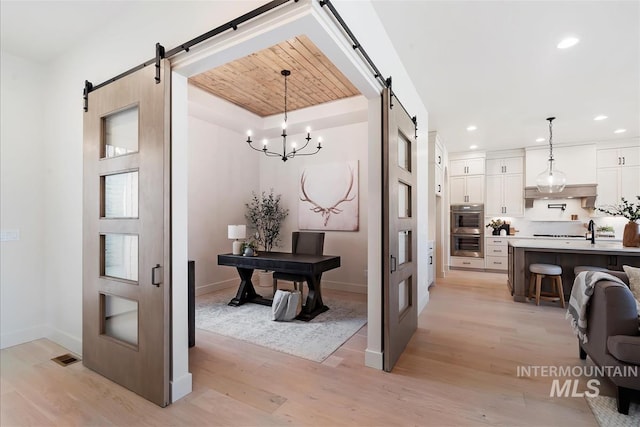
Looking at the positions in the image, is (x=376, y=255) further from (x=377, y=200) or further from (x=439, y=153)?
(x=439, y=153)

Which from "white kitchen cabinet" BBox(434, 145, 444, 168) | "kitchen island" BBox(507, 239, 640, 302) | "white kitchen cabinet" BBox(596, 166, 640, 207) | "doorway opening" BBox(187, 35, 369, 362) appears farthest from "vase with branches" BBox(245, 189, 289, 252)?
"white kitchen cabinet" BBox(596, 166, 640, 207)

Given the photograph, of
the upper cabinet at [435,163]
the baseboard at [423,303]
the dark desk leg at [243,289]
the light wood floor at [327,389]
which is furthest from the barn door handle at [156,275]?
the upper cabinet at [435,163]

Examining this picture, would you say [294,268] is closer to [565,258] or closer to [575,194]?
[565,258]

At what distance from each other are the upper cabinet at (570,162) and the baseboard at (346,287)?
474cm

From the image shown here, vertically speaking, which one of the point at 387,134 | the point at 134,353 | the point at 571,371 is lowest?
the point at 571,371

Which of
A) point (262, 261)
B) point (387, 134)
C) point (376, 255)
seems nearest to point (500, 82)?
point (387, 134)

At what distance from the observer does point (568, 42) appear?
111 inches

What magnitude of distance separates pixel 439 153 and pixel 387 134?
3.95 m

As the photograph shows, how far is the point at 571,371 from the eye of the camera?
2.48 metres

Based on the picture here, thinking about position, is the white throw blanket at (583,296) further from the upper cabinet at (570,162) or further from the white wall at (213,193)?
the upper cabinet at (570,162)

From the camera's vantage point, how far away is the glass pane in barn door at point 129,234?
1953 mm

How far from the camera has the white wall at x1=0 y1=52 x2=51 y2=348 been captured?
284cm

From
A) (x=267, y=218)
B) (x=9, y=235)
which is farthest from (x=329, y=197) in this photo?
(x=9, y=235)

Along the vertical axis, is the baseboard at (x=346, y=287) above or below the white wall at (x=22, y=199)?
below
